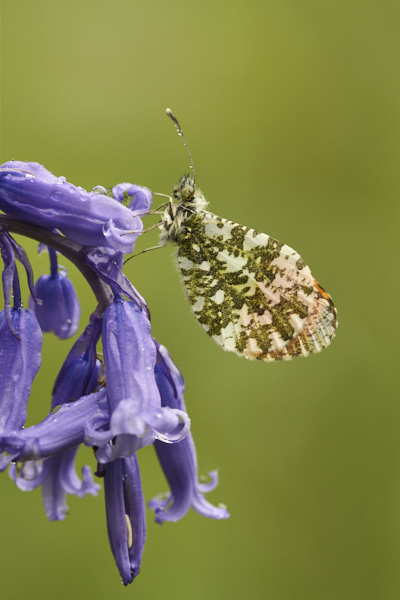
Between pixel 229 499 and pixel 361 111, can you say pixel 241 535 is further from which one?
pixel 361 111

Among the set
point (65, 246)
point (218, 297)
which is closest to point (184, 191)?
point (218, 297)

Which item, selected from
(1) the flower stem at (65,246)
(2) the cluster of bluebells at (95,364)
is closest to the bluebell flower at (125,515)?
(2) the cluster of bluebells at (95,364)

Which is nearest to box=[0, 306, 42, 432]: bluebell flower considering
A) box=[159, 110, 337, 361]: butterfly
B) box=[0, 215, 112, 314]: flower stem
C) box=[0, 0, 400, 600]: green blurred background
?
box=[0, 215, 112, 314]: flower stem

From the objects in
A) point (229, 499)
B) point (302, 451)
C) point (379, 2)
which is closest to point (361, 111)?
point (379, 2)

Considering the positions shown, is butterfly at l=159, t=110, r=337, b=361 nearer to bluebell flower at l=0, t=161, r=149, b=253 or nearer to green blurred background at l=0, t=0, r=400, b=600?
bluebell flower at l=0, t=161, r=149, b=253

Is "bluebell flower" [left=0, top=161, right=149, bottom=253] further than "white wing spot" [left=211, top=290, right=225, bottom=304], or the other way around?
"white wing spot" [left=211, top=290, right=225, bottom=304]

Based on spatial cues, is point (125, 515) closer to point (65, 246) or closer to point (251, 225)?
point (65, 246)

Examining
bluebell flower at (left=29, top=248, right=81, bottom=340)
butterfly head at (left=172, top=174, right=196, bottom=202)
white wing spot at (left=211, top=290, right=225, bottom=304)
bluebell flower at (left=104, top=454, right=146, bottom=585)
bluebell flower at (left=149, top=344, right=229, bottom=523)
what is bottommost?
bluebell flower at (left=104, top=454, right=146, bottom=585)

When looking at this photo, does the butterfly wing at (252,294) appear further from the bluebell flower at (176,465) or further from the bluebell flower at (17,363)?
the bluebell flower at (17,363)
